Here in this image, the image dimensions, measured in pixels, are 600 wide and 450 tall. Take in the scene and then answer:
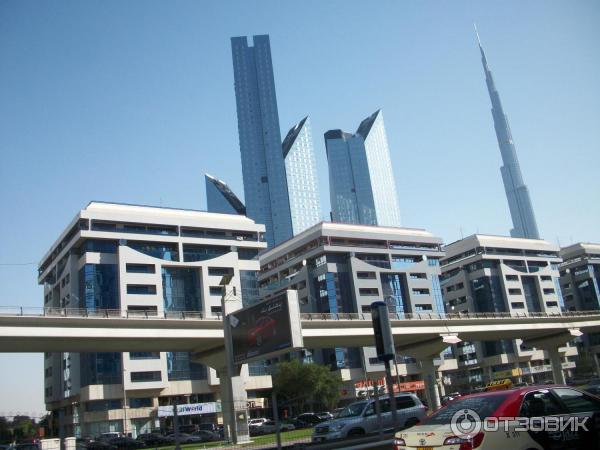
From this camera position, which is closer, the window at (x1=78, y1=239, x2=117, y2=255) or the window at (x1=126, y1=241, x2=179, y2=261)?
the window at (x1=78, y1=239, x2=117, y2=255)

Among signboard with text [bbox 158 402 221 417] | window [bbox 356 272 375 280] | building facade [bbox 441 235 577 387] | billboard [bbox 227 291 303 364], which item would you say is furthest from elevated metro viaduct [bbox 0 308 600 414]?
building facade [bbox 441 235 577 387]

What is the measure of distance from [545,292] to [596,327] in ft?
152

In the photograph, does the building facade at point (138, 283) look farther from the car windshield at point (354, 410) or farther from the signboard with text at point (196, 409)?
the car windshield at point (354, 410)

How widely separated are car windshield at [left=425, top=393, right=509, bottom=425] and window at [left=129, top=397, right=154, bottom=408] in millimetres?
68419

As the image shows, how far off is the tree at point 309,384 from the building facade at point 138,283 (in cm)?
1083

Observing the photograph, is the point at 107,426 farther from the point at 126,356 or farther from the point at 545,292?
the point at 545,292

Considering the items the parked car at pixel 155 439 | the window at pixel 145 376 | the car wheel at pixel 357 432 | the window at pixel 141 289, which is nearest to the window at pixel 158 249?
the window at pixel 141 289

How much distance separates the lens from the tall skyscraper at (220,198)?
16488 cm

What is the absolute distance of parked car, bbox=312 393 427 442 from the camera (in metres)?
20.8

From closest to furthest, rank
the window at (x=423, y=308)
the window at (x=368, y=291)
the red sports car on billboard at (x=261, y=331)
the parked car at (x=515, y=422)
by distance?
the parked car at (x=515, y=422), the red sports car on billboard at (x=261, y=331), the window at (x=368, y=291), the window at (x=423, y=308)

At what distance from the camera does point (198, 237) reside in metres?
84.1

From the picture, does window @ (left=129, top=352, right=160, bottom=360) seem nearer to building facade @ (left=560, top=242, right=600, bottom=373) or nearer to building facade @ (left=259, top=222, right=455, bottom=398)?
building facade @ (left=259, top=222, right=455, bottom=398)
